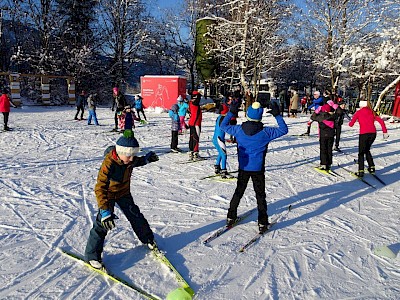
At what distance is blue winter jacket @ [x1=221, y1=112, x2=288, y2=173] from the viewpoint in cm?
433

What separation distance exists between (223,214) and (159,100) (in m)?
18.2

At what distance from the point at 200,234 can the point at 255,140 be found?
1428 millimetres

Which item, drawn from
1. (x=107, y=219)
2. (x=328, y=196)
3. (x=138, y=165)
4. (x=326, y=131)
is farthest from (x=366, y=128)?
(x=107, y=219)

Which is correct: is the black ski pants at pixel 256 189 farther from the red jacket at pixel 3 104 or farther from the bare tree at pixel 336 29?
the bare tree at pixel 336 29

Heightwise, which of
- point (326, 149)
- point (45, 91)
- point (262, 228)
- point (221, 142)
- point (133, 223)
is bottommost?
point (262, 228)

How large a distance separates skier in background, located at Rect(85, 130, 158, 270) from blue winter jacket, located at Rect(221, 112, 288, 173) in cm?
128

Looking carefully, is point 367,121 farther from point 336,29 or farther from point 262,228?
point 336,29

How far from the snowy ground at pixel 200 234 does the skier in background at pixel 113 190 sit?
30 cm

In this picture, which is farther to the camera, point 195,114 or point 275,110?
point 195,114

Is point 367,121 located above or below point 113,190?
above

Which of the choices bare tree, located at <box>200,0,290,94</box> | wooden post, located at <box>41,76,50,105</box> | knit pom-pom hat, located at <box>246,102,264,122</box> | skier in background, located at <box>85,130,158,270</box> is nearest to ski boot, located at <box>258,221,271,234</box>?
knit pom-pom hat, located at <box>246,102,264,122</box>

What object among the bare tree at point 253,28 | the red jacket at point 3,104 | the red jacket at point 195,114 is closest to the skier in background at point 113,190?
the red jacket at point 195,114

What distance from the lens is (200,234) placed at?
452 centimetres

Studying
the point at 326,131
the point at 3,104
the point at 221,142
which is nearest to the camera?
the point at 221,142
